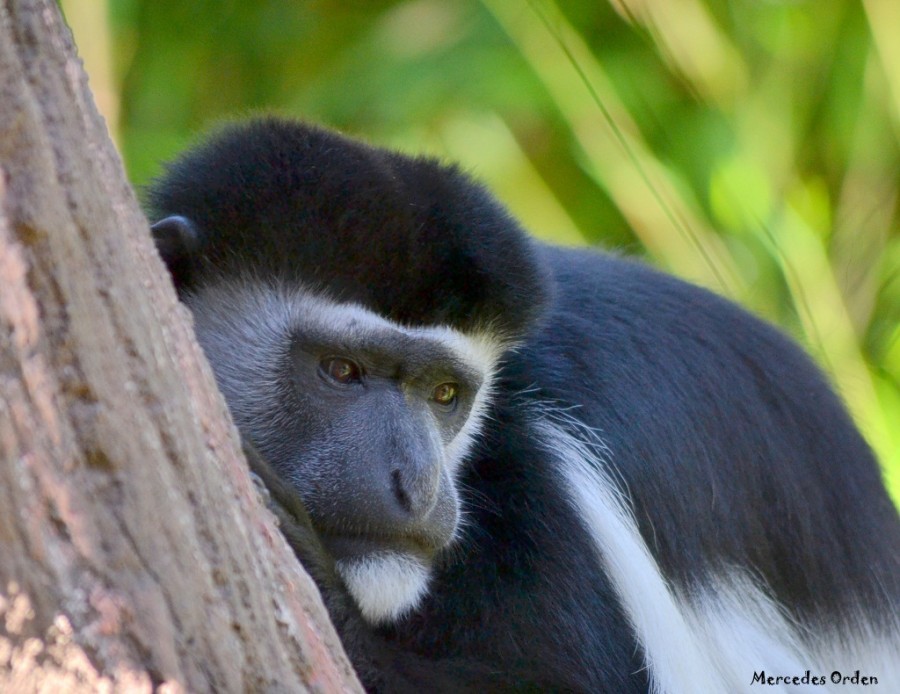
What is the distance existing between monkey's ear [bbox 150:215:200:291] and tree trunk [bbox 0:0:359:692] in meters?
0.67

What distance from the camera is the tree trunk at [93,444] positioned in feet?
2.46

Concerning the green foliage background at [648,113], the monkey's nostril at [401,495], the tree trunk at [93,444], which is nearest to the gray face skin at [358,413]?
the monkey's nostril at [401,495]

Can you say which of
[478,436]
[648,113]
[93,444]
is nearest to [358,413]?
[478,436]

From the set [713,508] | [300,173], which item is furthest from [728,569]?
[300,173]

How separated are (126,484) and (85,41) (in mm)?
2274

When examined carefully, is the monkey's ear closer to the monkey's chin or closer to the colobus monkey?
the colobus monkey

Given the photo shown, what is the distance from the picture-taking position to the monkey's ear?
4.98 feet

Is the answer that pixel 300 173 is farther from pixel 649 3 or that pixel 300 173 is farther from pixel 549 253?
pixel 649 3

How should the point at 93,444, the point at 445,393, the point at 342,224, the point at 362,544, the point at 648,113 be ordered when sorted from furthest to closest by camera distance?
the point at 648,113 < the point at 445,393 < the point at 342,224 < the point at 362,544 < the point at 93,444

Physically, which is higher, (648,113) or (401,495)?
(401,495)

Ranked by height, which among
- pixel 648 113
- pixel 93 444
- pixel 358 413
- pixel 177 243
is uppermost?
pixel 93 444

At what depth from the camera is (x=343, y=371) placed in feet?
5.24

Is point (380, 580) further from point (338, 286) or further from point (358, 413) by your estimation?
point (338, 286)

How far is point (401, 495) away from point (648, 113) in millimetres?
2465
